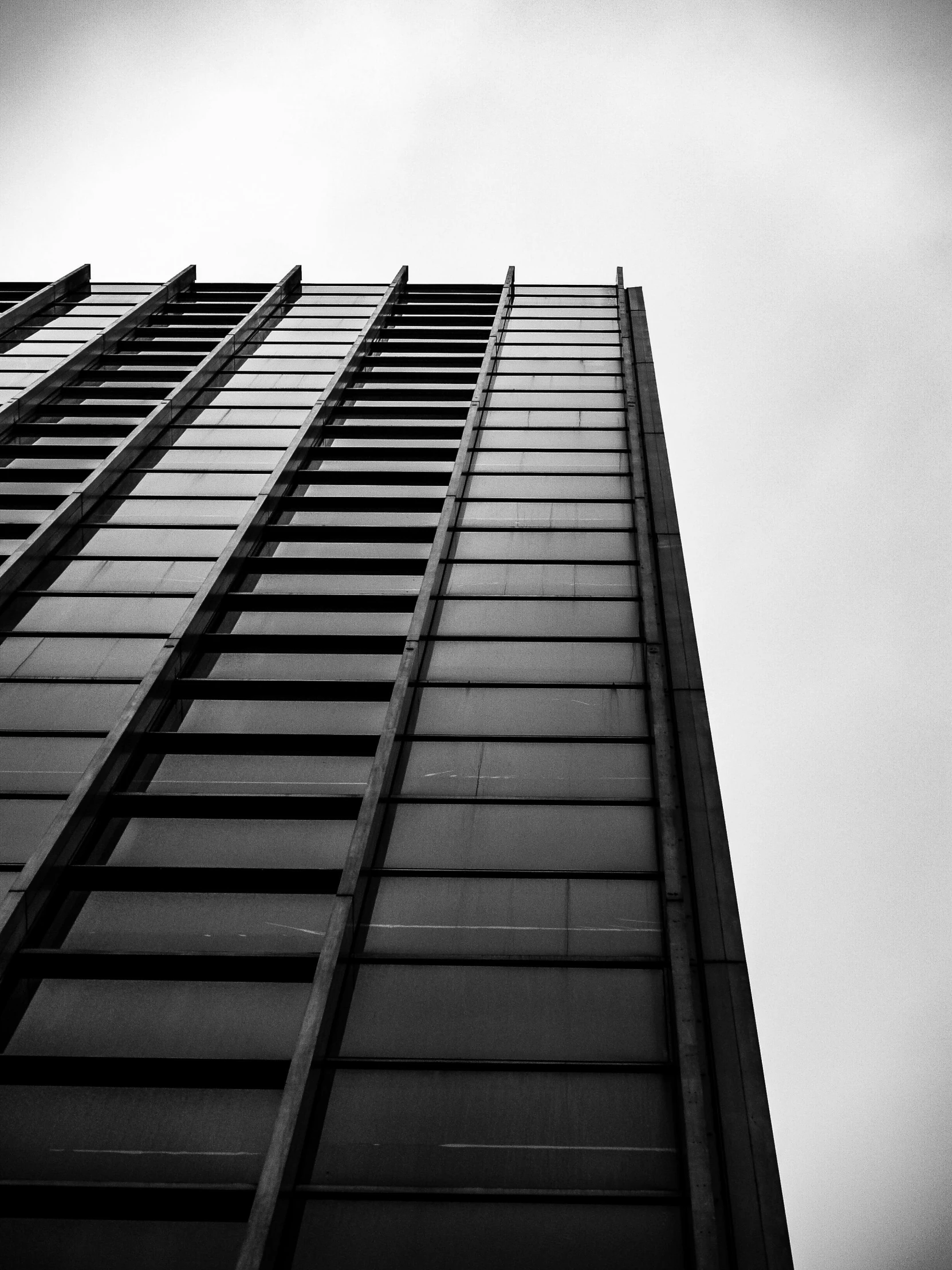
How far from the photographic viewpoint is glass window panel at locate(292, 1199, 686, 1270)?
10859mm

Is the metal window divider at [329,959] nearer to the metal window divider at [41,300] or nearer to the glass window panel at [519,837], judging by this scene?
the glass window panel at [519,837]

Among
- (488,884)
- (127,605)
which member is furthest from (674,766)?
(127,605)

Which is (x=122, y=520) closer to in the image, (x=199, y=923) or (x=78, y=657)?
(x=78, y=657)

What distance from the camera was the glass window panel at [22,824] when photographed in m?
15.9

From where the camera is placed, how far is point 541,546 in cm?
2389

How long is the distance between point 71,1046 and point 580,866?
A: 23.3 feet

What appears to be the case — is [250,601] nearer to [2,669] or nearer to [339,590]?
[339,590]

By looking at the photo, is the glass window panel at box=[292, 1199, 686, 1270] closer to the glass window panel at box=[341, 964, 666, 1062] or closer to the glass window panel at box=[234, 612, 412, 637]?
the glass window panel at box=[341, 964, 666, 1062]

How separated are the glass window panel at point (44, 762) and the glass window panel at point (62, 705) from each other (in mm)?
321

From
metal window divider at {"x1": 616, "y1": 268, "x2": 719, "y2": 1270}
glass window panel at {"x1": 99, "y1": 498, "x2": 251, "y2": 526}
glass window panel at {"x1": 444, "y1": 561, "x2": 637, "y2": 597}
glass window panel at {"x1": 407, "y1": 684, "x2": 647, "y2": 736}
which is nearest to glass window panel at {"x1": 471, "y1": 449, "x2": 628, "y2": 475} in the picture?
metal window divider at {"x1": 616, "y1": 268, "x2": 719, "y2": 1270}

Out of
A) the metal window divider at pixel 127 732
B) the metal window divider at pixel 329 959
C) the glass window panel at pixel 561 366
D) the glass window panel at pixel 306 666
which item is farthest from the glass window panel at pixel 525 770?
the glass window panel at pixel 561 366

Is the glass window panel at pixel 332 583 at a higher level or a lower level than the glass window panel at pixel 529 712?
higher

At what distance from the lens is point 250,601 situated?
22.6 m

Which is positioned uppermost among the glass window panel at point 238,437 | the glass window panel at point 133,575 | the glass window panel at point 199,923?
the glass window panel at point 238,437
